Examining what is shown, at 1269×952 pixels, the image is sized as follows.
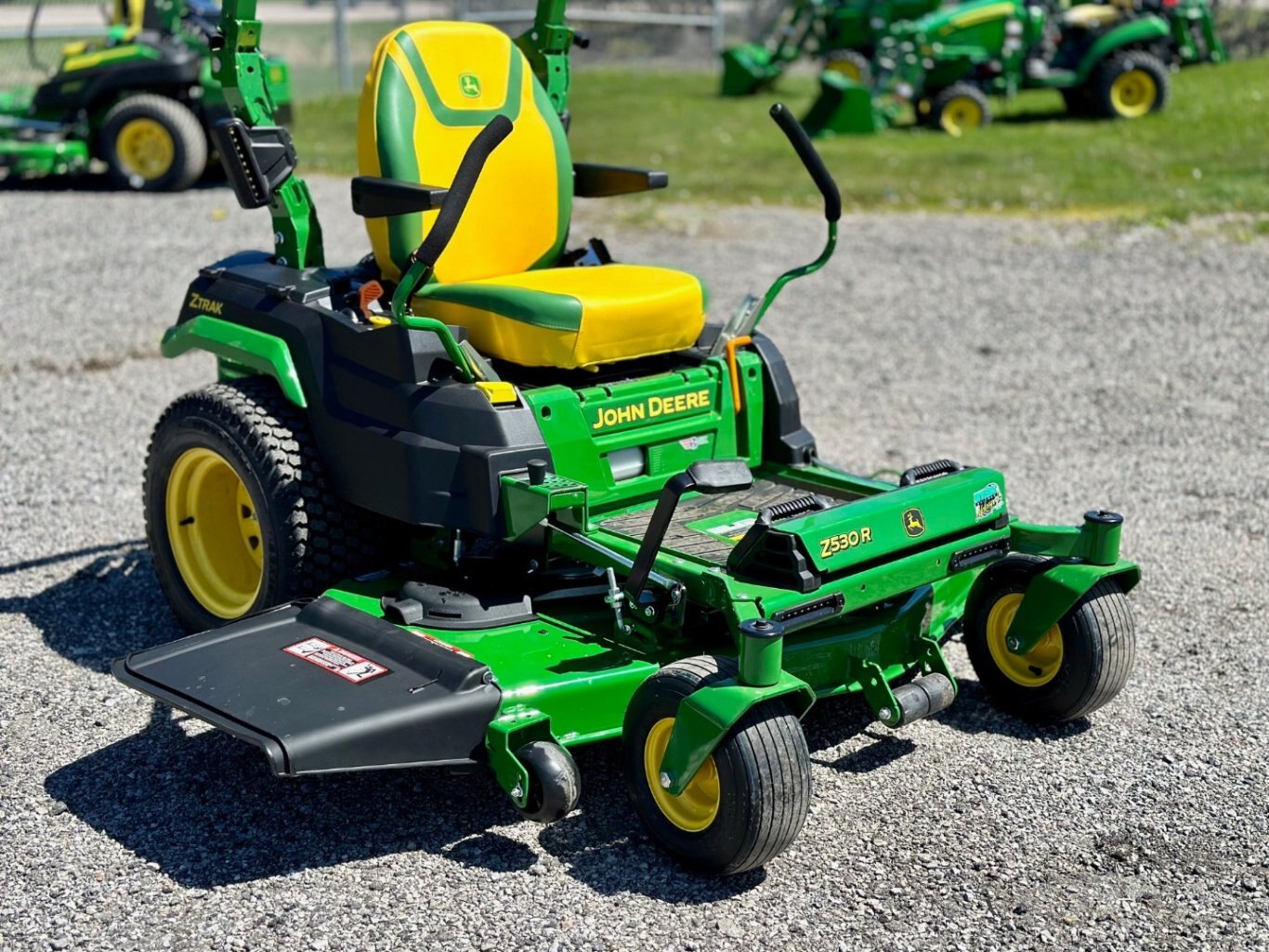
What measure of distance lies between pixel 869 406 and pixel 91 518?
3.51m

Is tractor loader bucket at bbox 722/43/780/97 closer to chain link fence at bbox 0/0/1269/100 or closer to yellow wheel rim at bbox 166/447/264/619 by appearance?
chain link fence at bbox 0/0/1269/100

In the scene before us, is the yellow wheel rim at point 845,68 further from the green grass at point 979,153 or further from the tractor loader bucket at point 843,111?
the tractor loader bucket at point 843,111

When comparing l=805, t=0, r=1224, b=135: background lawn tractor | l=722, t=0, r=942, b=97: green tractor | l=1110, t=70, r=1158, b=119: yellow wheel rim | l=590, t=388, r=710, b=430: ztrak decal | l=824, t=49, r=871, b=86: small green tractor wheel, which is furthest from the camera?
l=722, t=0, r=942, b=97: green tractor

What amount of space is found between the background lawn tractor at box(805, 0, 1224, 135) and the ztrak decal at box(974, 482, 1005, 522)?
1052 centimetres

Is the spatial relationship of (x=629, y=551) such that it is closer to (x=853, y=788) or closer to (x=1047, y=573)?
(x=853, y=788)

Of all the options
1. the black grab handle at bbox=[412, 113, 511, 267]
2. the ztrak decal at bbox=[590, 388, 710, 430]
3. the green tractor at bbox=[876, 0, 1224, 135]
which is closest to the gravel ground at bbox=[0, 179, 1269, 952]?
the ztrak decal at bbox=[590, 388, 710, 430]

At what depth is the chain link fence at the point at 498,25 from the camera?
1747cm

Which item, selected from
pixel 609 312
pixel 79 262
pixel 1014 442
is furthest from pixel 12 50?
pixel 609 312

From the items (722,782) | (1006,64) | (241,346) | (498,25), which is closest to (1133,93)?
(1006,64)

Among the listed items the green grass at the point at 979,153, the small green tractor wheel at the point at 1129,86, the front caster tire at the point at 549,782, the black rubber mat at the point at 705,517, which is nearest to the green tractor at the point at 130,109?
the green grass at the point at 979,153

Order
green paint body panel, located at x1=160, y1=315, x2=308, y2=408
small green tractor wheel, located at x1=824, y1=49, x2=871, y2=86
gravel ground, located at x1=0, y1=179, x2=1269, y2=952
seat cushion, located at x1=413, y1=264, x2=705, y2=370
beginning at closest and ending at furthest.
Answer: gravel ground, located at x1=0, y1=179, x2=1269, y2=952 → seat cushion, located at x1=413, y1=264, x2=705, y2=370 → green paint body panel, located at x1=160, y1=315, x2=308, y2=408 → small green tractor wheel, located at x1=824, y1=49, x2=871, y2=86

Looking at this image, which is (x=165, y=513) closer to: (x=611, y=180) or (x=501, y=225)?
(x=501, y=225)

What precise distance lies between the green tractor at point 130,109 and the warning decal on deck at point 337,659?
8.30 meters

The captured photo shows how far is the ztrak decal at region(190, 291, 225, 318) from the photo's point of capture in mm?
4757
